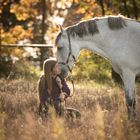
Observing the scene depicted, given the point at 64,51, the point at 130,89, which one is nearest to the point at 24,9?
the point at 64,51

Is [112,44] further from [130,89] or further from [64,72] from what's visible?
[64,72]

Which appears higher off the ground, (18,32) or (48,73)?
(18,32)

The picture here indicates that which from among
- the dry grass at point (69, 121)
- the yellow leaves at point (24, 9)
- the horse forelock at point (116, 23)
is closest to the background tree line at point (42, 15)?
the yellow leaves at point (24, 9)

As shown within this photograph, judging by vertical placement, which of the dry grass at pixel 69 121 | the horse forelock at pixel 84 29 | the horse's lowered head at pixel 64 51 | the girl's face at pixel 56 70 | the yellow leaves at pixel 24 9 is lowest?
the dry grass at pixel 69 121

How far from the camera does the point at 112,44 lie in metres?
7.22

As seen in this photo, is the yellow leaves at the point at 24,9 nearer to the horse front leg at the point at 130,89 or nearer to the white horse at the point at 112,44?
the white horse at the point at 112,44

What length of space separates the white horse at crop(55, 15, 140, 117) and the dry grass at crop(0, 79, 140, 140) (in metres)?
0.59

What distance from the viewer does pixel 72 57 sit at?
24.4 ft

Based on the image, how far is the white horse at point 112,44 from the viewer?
712 centimetres

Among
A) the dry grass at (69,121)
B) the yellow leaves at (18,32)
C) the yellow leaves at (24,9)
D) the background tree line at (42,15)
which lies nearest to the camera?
the dry grass at (69,121)

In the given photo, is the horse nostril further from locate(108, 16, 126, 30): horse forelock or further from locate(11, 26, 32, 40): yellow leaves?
locate(11, 26, 32, 40): yellow leaves

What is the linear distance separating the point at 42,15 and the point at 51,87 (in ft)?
54.5

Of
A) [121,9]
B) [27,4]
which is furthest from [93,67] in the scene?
[27,4]

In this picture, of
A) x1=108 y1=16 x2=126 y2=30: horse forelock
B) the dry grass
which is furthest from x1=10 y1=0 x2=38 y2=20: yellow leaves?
x1=108 y1=16 x2=126 y2=30: horse forelock
